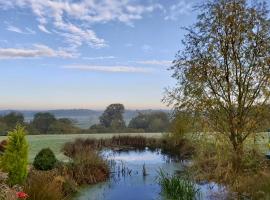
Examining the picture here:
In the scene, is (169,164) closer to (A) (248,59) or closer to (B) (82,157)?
(B) (82,157)

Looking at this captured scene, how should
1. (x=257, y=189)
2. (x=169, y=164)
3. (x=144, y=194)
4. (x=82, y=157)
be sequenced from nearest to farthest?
1. (x=257, y=189)
2. (x=144, y=194)
3. (x=82, y=157)
4. (x=169, y=164)

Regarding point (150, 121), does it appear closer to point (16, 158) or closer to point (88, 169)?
point (88, 169)

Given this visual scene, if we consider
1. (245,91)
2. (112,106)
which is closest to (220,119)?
(245,91)

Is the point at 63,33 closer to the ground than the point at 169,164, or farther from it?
farther from it

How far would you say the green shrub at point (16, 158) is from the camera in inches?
423

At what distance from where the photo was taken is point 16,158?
1095 centimetres

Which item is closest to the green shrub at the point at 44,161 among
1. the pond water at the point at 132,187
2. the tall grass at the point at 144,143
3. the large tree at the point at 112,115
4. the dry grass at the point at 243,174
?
the pond water at the point at 132,187

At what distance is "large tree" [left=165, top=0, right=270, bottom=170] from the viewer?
11188mm

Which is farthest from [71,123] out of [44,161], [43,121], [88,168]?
[44,161]

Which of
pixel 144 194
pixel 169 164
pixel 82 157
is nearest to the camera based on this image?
pixel 144 194

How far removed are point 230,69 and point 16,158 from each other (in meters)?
6.71

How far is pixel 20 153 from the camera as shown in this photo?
1101cm

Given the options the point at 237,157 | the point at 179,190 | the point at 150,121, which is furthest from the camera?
the point at 150,121

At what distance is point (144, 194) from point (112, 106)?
41.6m
